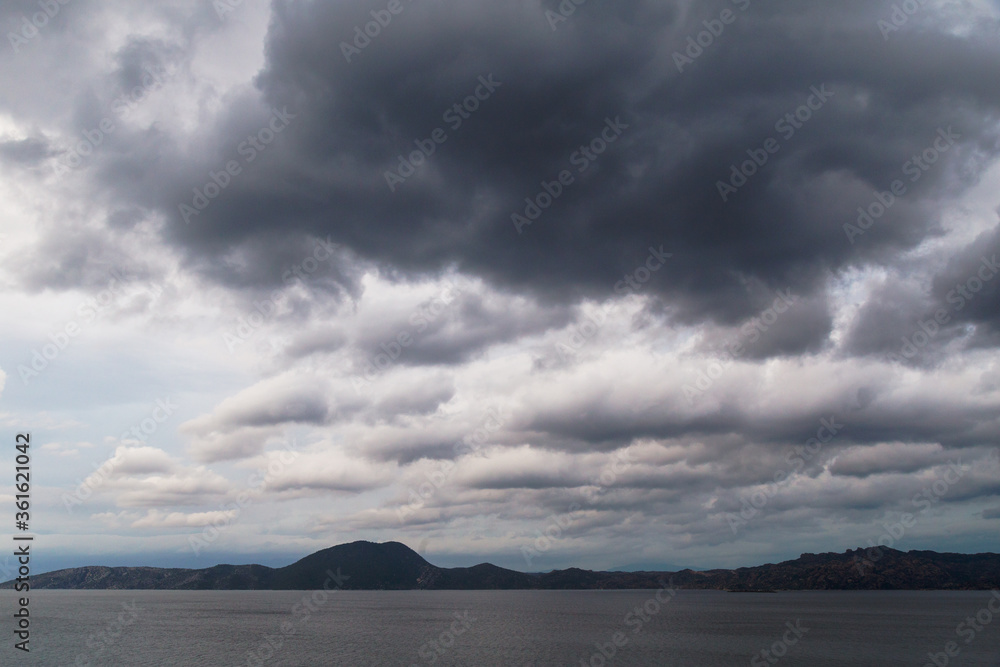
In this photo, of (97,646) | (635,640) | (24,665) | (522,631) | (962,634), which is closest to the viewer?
(24,665)

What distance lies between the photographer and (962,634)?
15412cm

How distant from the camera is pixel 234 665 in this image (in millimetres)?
99500

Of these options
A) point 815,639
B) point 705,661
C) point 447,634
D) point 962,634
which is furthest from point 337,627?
point 962,634

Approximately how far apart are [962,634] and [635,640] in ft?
282

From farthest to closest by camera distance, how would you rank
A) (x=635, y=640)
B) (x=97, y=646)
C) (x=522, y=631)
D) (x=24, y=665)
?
1. (x=522, y=631)
2. (x=635, y=640)
3. (x=97, y=646)
4. (x=24, y=665)

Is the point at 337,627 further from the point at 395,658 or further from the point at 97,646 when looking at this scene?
the point at 395,658

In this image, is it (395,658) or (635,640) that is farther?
(635,640)

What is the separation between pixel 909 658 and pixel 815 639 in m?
36.6

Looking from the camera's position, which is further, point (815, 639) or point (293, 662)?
point (815, 639)

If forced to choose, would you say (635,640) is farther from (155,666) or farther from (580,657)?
(155,666)

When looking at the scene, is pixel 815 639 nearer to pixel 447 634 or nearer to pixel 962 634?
pixel 962 634

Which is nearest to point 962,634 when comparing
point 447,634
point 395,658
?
point 447,634

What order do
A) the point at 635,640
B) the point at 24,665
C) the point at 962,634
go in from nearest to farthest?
the point at 24,665, the point at 635,640, the point at 962,634

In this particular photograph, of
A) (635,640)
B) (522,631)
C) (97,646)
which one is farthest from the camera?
(522,631)
